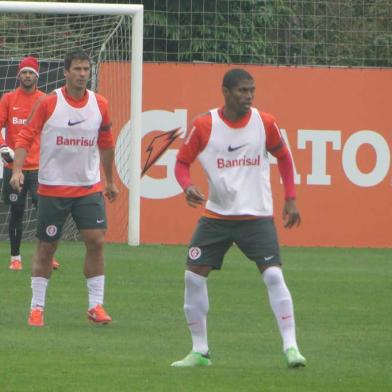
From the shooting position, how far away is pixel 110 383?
332 inches

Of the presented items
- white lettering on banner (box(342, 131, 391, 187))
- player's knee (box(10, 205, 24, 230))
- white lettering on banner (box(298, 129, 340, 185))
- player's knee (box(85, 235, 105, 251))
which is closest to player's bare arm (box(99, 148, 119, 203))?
player's knee (box(85, 235, 105, 251))

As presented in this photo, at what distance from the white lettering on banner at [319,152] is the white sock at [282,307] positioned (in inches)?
439

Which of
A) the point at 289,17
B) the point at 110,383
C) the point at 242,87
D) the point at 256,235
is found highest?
the point at 289,17

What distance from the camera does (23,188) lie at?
1562 centimetres

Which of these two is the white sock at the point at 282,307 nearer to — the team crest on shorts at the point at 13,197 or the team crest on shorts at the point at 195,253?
the team crest on shorts at the point at 195,253

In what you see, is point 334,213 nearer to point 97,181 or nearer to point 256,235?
point 97,181

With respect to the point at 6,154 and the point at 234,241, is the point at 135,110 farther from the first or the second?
the point at 234,241

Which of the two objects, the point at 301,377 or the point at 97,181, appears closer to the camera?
the point at 301,377

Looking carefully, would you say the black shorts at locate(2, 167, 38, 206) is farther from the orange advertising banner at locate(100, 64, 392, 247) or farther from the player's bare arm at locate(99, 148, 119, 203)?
the orange advertising banner at locate(100, 64, 392, 247)

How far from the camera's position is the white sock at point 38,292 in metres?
11.2

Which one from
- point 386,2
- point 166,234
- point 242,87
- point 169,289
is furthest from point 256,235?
→ point 386,2

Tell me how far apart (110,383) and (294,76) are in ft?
41.5

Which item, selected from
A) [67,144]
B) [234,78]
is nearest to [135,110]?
[67,144]

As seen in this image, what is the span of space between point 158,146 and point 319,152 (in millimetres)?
2331
